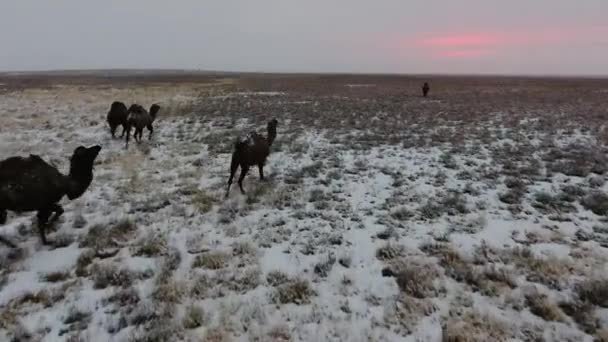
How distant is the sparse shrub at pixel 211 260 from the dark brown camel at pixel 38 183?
2.40m

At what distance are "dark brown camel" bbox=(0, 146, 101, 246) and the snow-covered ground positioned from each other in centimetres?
71

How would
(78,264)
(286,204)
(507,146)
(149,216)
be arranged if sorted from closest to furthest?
(78,264) → (149,216) → (286,204) → (507,146)

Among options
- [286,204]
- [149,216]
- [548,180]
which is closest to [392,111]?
[548,180]

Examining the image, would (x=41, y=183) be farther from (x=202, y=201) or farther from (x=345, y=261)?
(x=345, y=261)

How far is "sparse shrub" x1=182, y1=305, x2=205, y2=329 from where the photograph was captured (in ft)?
13.6

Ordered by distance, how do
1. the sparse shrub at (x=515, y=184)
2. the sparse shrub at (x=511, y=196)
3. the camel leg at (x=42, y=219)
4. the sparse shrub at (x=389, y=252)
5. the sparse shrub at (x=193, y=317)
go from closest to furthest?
the sparse shrub at (x=193, y=317) < the sparse shrub at (x=389, y=252) < the camel leg at (x=42, y=219) < the sparse shrub at (x=511, y=196) < the sparse shrub at (x=515, y=184)

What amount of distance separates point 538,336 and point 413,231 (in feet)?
9.09

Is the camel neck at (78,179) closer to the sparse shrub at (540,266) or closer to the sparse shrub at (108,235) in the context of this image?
the sparse shrub at (108,235)

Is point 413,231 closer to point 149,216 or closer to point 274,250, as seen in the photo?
point 274,250

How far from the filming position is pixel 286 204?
26.0 feet

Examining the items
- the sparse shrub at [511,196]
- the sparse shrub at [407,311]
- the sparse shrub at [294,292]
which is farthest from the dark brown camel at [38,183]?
the sparse shrub at [511,196]

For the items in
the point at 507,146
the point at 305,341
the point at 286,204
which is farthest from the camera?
the point at 507,146

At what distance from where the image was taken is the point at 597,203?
297 inches

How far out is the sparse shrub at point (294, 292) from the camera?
461cm
